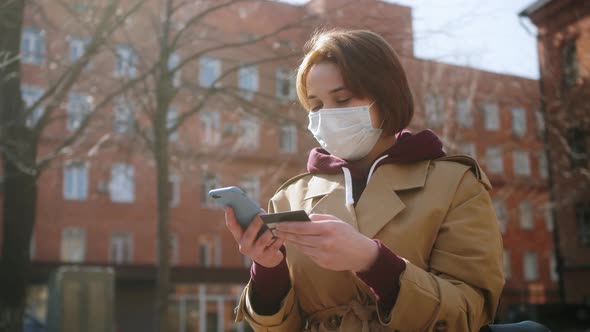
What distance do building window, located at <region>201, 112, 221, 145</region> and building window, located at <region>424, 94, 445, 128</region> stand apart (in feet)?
17.9

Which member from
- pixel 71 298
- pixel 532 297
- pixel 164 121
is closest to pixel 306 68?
pixel 164 121

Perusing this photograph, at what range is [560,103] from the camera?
17.5 metres

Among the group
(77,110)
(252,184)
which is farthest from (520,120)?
(252,184)

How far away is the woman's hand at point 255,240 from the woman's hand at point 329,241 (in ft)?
0.30

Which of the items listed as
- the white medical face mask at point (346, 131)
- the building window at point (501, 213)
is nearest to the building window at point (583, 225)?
the building window at point (501, 213)

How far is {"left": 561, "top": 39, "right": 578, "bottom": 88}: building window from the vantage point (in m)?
18.5

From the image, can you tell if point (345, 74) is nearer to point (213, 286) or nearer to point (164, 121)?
point (164, 121)

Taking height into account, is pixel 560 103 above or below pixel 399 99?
above

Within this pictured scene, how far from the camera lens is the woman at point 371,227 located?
184 centimetres

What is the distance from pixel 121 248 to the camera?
31078mm


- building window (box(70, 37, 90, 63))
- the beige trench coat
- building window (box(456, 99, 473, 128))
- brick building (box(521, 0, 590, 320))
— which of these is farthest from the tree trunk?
building window (box(456, 99, 473, 128))

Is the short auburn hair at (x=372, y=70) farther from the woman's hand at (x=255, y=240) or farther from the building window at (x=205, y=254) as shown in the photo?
the building window at (x=205, y=254)

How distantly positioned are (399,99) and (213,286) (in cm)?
3060

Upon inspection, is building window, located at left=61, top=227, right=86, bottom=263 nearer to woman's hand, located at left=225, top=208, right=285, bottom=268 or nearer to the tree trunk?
the tree trunk
